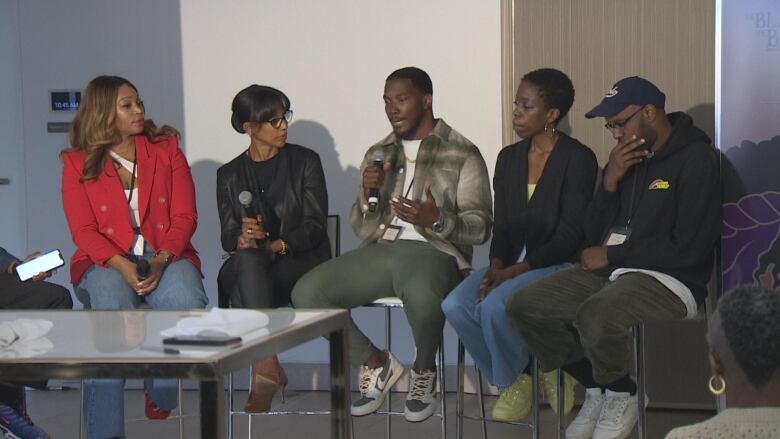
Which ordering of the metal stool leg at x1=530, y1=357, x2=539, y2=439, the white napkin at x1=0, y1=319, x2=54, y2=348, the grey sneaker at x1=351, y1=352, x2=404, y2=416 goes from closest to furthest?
the white napkin at x1=0, y1=319, x2=54, y2=348 → the metal stool leg at x1=530, y1=357, x2=539, y2=439 → the grey sneaker at x1=351, y1=352, x2=404, y2=416

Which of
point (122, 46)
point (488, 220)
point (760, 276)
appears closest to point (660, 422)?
point (760, 276)

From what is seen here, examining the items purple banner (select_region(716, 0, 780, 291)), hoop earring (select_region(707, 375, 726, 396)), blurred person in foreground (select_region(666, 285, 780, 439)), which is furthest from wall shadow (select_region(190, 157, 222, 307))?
blurred person in foreground (select_region(666, 285, 780, 439))

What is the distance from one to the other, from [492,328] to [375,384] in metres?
0.57

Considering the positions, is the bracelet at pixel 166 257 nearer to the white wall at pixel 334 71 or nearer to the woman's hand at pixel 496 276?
the woman's hand at pixel 496 276

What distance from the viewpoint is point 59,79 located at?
6.10m

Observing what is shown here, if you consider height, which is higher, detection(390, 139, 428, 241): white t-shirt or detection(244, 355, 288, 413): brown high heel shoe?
detection(390, 139, 428, 241): white t-shirt

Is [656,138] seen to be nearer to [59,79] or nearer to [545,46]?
[545,46]

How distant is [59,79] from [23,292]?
1662mm

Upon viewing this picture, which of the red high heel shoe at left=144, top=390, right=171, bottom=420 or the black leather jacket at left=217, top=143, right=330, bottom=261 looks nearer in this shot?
the red high heel shoe at left=144, top=390, right=171, bottom=420

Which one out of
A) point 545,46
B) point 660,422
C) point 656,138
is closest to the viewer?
point 656,138

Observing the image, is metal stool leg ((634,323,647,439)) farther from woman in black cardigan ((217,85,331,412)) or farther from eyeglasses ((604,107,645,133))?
woman in black cardigan ((217,85,331,412))

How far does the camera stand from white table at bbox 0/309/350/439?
7.74 ft

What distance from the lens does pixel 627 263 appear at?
416 cm

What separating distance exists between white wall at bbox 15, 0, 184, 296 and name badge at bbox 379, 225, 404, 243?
1.74 m
